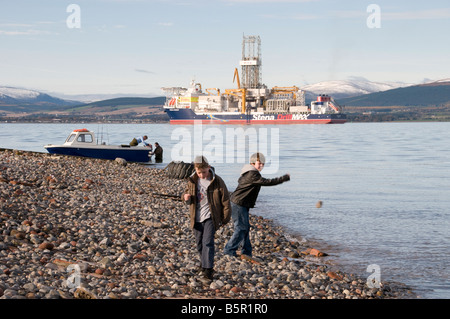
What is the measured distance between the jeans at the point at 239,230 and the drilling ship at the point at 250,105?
463 ft

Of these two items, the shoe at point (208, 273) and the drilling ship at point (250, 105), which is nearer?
the shoe at point (208, 273)

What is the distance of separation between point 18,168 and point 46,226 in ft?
30.4

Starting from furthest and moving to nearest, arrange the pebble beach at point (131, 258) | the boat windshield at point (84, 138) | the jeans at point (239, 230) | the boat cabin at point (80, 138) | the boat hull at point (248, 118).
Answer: the boat hull at point (248, 118) < the boat windshield at point (84, 138) < the boat cabin at point (80, 138) < the jeans at point (239, 230) < the pebble beach at point (131, 258)

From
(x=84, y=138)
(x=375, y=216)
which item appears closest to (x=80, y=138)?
(x=84, y=138)

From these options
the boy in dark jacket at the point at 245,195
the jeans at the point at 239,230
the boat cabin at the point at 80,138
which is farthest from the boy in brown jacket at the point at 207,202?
the boat cabin at the point at 80,138

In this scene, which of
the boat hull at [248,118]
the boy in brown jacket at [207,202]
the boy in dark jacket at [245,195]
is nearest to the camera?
the boy in brown jacket at [207,202]

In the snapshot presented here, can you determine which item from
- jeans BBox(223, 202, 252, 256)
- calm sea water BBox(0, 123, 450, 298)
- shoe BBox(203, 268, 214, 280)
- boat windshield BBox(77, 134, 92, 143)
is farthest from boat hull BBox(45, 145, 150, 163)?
shoe BBox(203, 268, 214, 280)

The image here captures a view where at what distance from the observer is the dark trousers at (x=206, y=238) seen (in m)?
7.77

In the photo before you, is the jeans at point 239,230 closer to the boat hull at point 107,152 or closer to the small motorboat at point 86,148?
the small motorboat at point 86,148

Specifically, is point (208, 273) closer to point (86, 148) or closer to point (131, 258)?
point (131, 258)

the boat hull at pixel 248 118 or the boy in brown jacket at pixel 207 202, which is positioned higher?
the boat hull at pixel 248 118

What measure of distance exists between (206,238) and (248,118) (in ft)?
479
